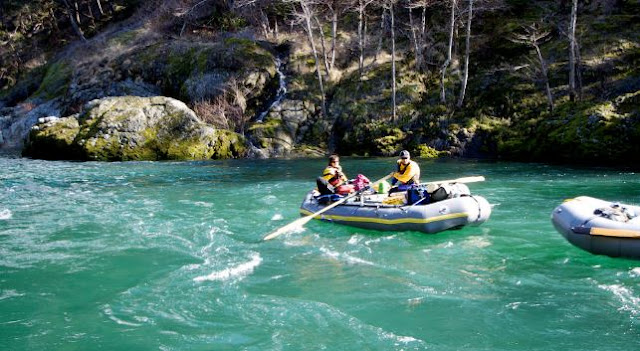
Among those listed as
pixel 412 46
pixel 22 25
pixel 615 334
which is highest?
pixel 22 25

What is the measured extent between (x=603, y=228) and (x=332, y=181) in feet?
19.4

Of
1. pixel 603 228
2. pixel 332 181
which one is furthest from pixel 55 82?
pixel 603 228

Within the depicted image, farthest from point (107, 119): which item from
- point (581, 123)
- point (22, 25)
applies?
point (22, 25)

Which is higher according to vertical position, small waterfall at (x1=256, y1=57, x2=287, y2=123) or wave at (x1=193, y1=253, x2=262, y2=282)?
small waterfall at (x1=256, y1=57, x2=287, y2=123)

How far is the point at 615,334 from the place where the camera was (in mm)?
6137

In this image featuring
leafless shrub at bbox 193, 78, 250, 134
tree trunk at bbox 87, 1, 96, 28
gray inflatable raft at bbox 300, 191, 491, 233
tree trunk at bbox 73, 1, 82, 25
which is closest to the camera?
gray inflatable raft at bbox 300, 191, 491, 233

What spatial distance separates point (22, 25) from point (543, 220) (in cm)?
5234

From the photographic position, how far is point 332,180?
1251cm

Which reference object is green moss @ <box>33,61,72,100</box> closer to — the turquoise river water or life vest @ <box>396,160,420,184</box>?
the turquoise river water

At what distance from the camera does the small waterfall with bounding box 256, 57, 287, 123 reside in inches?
1246

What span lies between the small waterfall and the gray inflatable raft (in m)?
20.7

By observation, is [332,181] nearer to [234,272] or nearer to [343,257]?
[343,257]

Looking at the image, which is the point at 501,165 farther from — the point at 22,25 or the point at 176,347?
the point at 22,25

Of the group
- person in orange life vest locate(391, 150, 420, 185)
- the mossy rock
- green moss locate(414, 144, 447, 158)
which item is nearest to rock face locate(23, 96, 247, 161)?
the mossy rock
